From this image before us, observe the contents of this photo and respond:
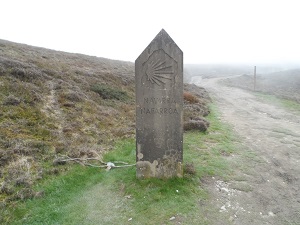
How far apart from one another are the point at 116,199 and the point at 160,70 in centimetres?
331

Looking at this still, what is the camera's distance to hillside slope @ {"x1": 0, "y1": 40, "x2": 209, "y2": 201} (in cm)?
733

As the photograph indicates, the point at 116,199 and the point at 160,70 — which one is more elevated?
the point at 160,70

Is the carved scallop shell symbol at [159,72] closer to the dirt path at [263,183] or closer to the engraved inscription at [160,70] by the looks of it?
the engraved inscription at [160,70]

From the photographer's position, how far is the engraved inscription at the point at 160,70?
644cm

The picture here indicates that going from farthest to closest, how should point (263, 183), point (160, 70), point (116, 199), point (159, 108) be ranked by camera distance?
point (263, 183)
point (159, 108)
point (160, 70)
point (116, 199)

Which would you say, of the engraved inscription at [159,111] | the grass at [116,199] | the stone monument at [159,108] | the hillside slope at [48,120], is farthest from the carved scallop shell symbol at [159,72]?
the hillside slope at [48,120]

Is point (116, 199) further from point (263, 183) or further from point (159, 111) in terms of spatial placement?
point (263, 183)

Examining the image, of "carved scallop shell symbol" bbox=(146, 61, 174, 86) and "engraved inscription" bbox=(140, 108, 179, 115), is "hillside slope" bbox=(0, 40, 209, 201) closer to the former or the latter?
"engraved inscription" bbox=(140, 108, 179, 115)

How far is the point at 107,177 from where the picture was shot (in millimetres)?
7422

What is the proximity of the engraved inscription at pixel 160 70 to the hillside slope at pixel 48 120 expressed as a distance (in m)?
3.73

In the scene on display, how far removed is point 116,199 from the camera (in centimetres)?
625

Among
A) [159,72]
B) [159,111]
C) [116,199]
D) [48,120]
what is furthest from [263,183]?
[48,120]

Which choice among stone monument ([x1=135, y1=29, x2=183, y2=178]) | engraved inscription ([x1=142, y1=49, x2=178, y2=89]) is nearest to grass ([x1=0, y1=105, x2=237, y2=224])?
stone monument ([x1=135, y1=29, x2=183, y2=178])

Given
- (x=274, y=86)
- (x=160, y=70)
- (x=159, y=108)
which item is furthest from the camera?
(x=274, y=86)
